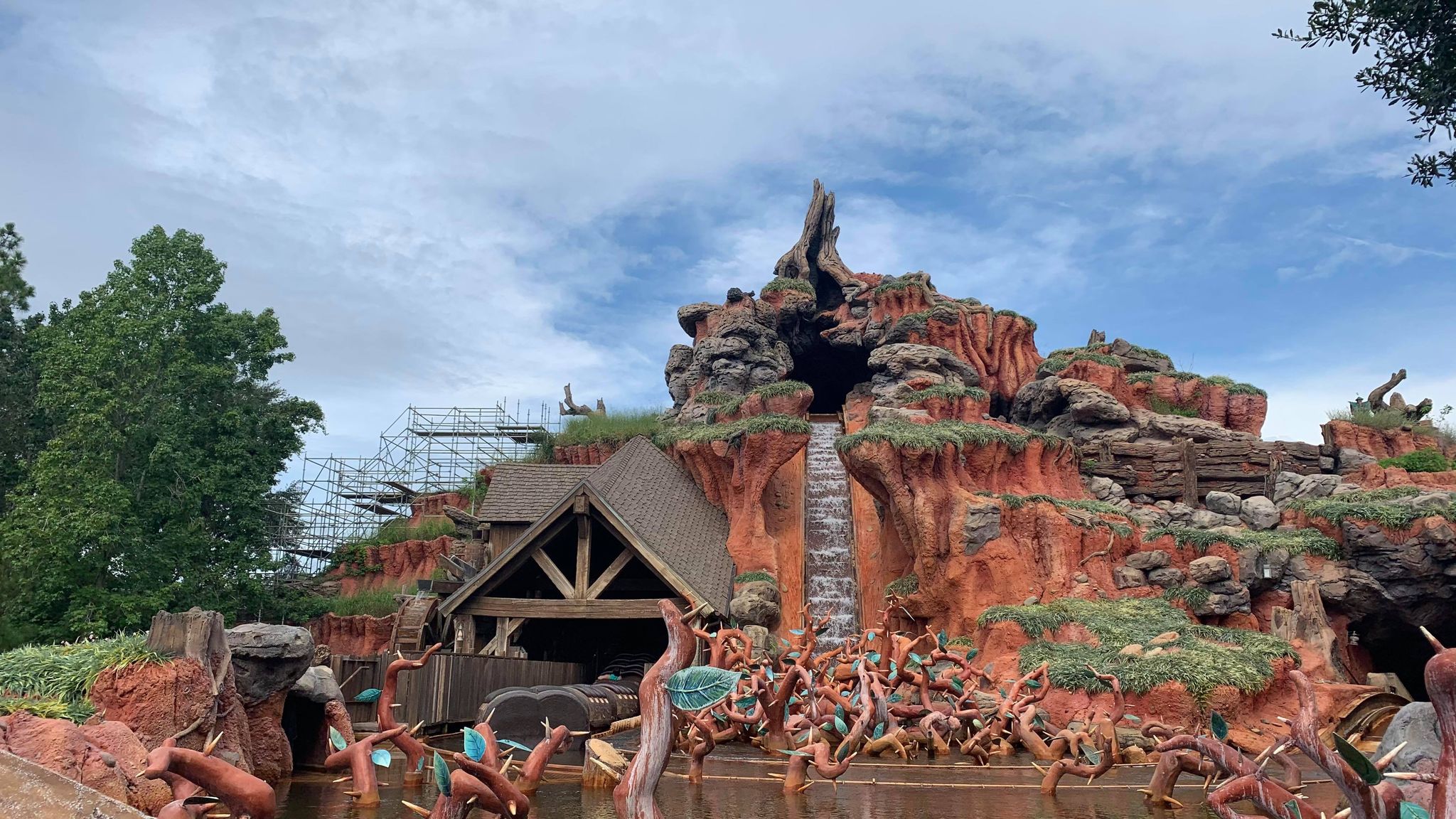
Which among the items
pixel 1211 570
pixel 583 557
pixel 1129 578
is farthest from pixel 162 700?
pixel 1211 570

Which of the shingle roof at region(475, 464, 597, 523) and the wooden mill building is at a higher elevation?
the shingle roof at region(475, 464, 597, 523)

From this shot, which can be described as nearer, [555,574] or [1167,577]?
[555,574]

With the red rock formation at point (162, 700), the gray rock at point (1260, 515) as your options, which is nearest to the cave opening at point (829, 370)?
the gray rock at point (1260, 515)

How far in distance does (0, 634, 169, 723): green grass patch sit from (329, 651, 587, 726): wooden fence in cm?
503

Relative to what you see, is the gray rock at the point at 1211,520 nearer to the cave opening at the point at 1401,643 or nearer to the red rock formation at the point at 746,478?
the cave opening at the point at 1401,643

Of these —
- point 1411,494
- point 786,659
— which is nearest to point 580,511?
point 786,659

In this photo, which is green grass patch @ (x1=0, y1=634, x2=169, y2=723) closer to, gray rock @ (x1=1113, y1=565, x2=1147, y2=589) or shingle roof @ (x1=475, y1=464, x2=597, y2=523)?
shingle roof @ (x1=475, y1=464, x2=597, y2=523)

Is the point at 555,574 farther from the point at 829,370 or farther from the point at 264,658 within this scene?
the point at 829,370

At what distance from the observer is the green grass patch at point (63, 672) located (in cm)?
725

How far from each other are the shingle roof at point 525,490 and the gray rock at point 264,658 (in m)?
12.0

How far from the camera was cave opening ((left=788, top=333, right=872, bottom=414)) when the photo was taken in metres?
39.5

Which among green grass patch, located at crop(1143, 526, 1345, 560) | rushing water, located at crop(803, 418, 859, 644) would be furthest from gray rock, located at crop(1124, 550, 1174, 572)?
rushing water, located at crop(803, 418, 859, 644)

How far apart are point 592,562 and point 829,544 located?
20.9 feet

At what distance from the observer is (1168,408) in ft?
91.6
